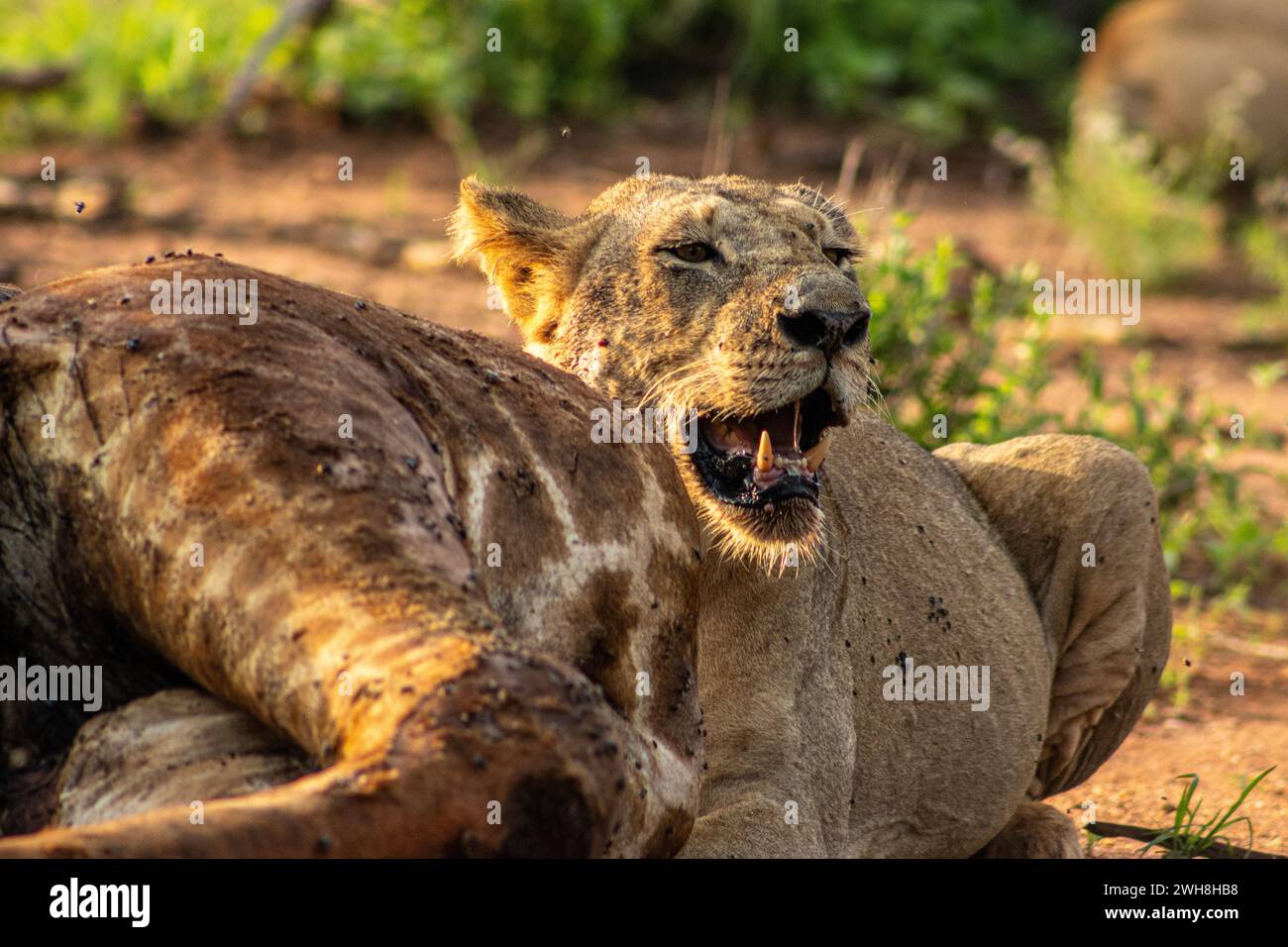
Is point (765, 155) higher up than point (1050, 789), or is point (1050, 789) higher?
point (765, 155)

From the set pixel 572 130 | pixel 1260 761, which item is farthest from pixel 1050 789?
pixel 572 130

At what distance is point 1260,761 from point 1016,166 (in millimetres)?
8382

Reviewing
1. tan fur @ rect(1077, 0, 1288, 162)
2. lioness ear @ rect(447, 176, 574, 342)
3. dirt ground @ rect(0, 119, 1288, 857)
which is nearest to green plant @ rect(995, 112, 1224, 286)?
dirt ground @ rect(0, 119, 1288, 857)

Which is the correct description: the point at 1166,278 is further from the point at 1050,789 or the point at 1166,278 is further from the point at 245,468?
the point at 245,468

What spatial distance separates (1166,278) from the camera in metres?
11.5

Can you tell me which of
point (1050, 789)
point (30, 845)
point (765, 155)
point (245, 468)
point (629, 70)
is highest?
point (629, 70)

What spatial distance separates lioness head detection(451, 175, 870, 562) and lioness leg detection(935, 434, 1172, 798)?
958 millimetres

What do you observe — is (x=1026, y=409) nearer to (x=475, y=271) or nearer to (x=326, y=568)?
(x=475, y=271)

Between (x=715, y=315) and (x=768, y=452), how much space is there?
35cm

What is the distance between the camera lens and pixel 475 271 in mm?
9602

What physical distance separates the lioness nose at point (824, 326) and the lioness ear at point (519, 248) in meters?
0.73

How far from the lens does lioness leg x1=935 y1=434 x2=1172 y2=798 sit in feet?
16.7

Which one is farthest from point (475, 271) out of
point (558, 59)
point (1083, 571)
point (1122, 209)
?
point (1083, 571)

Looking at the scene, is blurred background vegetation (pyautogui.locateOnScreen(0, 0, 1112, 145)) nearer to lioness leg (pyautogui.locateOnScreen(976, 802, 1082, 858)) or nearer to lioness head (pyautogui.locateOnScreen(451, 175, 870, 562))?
lioness head (pyautogui.locateOnScreen(451, 175, 870, 562))
